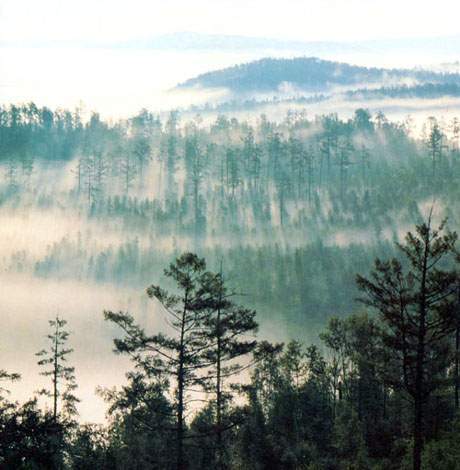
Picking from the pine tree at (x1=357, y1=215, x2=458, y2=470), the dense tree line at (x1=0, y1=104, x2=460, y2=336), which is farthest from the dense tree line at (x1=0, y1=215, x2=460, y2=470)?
the dense tree line at (x1=0, y1=104, x2=460, y2=336)

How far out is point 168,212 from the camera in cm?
16862

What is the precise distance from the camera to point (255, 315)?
3412cm

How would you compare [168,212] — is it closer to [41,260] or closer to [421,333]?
[41,260]

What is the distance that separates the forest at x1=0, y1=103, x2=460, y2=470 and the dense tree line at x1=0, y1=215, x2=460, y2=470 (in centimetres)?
13

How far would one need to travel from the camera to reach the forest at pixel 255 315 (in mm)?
29797

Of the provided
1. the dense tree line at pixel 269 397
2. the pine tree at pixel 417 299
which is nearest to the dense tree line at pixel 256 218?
the dense tree line at pixel 269 397

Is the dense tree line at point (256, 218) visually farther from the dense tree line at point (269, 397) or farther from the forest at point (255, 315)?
the dense tree line at point (269, 397)

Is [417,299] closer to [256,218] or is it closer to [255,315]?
[255,315]

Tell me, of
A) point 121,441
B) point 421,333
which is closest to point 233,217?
point 121,441

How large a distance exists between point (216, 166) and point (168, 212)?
35.3m

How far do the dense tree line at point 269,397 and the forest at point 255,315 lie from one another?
0.42ft

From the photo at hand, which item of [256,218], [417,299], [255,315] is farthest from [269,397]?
[256,218]

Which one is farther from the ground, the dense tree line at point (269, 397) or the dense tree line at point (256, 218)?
the dense tree line at point (256, 218)

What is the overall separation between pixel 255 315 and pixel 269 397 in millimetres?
28952
